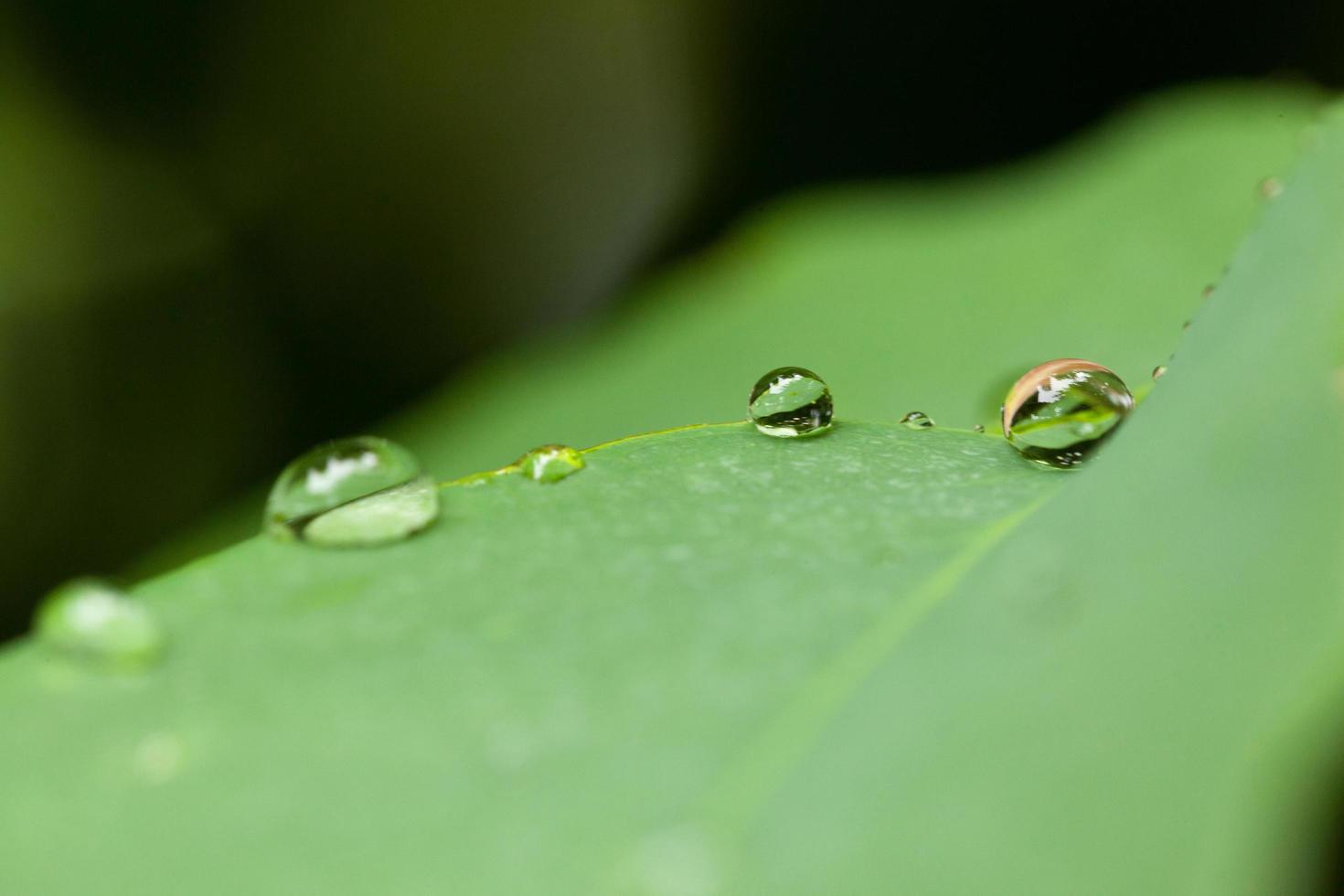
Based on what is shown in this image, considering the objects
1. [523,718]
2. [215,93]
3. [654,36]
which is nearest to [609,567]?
[523,718]

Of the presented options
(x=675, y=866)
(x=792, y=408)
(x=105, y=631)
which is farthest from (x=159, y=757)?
(x=792, y=408)

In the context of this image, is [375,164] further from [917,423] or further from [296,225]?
[917,423]

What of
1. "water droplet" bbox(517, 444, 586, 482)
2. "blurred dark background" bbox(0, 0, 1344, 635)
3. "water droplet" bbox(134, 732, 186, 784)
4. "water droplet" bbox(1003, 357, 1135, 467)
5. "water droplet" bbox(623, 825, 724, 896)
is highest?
"blurred dark background" bbox(0, 0, 1344, 635)

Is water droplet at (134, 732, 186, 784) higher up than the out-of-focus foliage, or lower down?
lower down

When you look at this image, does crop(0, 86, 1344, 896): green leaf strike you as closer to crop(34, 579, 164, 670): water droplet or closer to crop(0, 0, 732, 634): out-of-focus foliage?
crop(34, 579, 164, 670): water droplet

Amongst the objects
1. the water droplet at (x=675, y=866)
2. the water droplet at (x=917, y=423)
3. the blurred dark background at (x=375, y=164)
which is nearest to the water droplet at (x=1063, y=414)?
the water droplet at (x=917, y=423)

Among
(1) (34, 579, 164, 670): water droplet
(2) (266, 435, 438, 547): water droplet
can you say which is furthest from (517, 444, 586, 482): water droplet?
(1) (34, 579, 164, 670): water droplet
